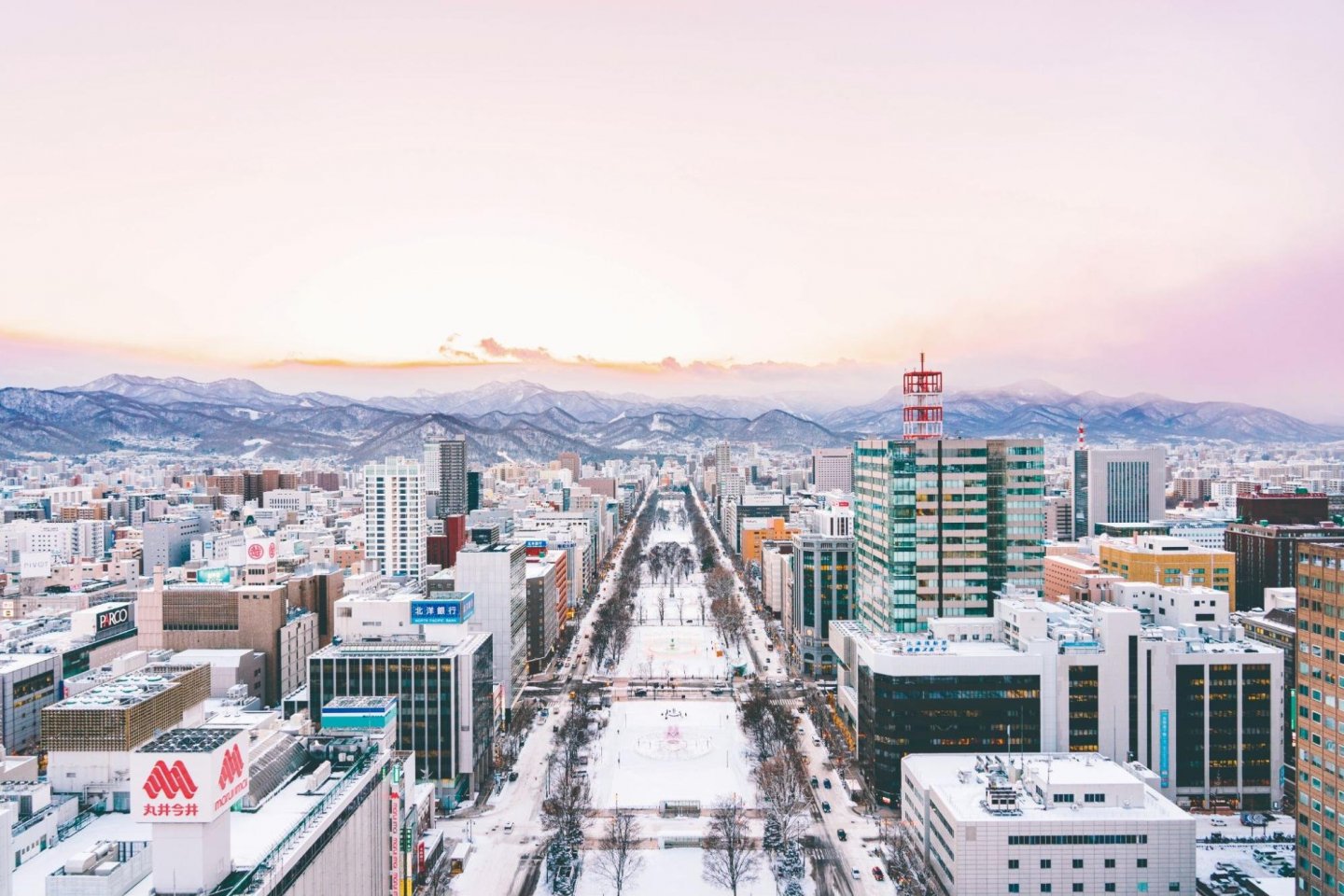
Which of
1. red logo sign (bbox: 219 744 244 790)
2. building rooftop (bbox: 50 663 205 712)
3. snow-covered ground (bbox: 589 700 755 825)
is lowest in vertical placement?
snow-covered ground (bbox: 589 700 755 825)

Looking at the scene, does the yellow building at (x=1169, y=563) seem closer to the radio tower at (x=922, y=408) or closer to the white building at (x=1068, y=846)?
the radio tower at (x=922, y=408)

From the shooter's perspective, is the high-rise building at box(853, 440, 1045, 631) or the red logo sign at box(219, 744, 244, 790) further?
the high-rise building at box(853, 440, 1045, 631)

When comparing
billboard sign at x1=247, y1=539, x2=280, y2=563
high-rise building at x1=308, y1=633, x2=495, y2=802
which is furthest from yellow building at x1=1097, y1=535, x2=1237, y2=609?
billboard sign at x1=247, y1=539, x2=280, y2=563

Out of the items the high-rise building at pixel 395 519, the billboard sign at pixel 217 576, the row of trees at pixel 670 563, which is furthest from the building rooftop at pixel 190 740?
the row of trees at pixel 670 563

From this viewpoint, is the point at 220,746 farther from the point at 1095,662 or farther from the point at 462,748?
the point at 1095,662

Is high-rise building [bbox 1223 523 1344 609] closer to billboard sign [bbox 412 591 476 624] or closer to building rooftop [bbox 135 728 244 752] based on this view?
billboard sign [bbox 412 591 476 624]

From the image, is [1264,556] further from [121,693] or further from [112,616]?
[112,616]

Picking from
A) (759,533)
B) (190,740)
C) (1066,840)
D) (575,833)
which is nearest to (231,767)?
(190,740)
